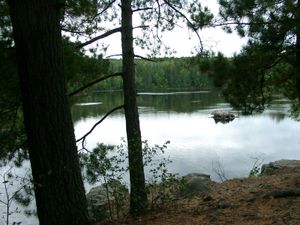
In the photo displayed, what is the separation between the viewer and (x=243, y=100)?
7.55 metres

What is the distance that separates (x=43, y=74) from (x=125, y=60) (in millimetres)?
3467

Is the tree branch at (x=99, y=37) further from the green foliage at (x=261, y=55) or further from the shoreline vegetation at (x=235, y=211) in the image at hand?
the shoreline vegetation at (x=235, y=211)

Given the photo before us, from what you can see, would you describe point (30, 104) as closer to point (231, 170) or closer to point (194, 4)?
point (194, 4)

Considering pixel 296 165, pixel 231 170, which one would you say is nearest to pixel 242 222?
pixel 296 165

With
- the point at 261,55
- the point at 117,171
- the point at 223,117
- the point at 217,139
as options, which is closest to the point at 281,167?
the point at 261,55

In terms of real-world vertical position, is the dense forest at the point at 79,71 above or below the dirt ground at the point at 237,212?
above

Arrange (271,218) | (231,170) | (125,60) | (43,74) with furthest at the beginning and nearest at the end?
(231,170) → (125,60) → (271,218) → (43,74)

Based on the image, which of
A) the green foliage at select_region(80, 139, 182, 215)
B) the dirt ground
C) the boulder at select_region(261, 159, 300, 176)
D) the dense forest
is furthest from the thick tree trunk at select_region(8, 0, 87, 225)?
the boulder at select_region(261, 159, 300, 176)

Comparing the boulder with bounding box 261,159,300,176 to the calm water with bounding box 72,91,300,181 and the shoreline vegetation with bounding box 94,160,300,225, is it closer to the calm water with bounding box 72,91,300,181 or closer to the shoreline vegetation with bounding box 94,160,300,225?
the calm water with bounding box 72,91,300,181

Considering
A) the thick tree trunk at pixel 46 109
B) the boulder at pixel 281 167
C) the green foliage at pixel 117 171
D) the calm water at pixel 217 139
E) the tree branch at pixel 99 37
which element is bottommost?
the calm water at pixel 217 139

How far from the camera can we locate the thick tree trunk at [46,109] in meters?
3.69

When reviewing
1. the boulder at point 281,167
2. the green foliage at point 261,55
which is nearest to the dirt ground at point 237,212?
the green foliage at point 261,55

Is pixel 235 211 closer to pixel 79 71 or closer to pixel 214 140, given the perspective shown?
pixel 79 71

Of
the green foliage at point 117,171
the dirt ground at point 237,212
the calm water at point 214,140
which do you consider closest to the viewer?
→ the dirt ground at point 237,212
